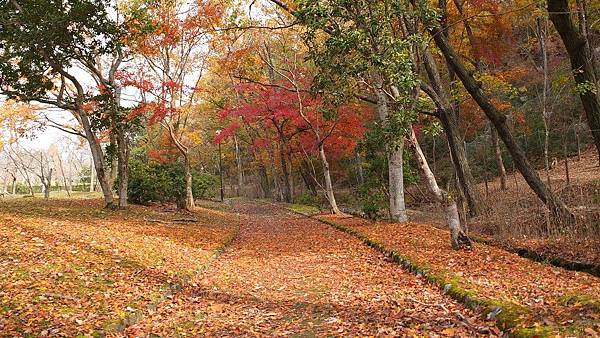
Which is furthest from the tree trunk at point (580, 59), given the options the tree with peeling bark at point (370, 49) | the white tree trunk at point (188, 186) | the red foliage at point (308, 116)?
the white tree trunk at point (188, 186)

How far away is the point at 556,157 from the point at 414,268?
22613 mm

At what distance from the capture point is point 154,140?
41.1 m

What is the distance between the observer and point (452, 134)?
12.6 m

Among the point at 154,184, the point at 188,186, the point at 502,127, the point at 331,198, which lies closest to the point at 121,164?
the point at 154,184

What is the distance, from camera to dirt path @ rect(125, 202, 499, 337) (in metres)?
5.12

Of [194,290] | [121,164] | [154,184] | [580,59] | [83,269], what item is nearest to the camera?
[83,269]

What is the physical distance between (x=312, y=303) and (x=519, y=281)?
3.06 metres

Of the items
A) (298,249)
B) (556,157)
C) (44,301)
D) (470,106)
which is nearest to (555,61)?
(556,157)

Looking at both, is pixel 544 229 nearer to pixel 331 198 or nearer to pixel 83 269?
pixel 83 269

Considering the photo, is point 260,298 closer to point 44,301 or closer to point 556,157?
point 44,301

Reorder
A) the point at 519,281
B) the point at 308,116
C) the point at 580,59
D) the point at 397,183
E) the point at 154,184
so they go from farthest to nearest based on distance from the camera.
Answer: the point at 308,116
the point at 154,184
the point at 397,183
the point at 580,59
the point at 519,281

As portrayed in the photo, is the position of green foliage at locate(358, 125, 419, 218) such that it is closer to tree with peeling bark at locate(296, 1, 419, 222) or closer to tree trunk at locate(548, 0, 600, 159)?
tree with peeling bark at locate(296, 1, 419, 222)

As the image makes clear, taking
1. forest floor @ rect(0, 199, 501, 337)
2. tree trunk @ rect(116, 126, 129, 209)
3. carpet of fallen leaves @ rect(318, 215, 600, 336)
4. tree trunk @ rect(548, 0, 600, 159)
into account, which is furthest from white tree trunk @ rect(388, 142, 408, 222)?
tree trunk @ rect(116, 126, 129, 209)

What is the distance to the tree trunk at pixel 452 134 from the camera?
1231 cm
